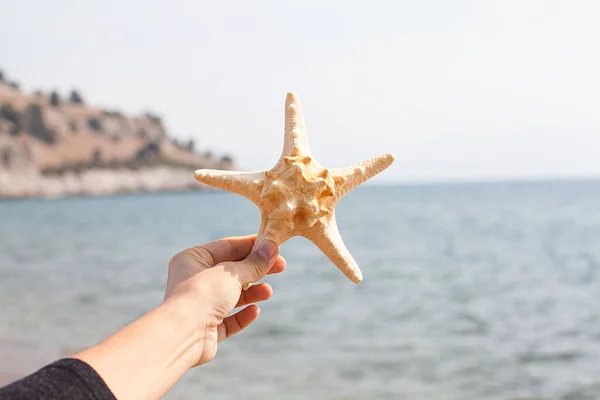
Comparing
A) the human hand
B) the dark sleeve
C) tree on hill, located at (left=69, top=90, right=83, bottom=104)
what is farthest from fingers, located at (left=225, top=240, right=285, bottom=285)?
tree on hill, located at (left=69, top=90, right=83, bottom=104)

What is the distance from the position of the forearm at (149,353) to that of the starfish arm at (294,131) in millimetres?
916

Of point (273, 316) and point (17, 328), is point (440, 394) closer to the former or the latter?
point (273, 316)

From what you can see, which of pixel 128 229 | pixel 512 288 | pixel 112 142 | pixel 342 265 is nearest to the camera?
pixel 342 265

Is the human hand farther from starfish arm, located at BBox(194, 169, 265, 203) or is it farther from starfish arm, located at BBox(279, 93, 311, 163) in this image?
starfish arm, located at BBox(279, 93, 311, 163)

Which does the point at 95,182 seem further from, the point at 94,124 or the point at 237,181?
the point at 237,181

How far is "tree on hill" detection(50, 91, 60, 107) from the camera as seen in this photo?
295 ft

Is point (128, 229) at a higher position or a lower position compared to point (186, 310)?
lower

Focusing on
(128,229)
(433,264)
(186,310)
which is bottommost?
(128,229)

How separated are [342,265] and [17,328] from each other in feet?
31.5

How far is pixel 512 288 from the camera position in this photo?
15.5 m

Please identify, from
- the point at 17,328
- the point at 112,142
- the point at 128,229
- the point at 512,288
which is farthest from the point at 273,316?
the point at 112,142

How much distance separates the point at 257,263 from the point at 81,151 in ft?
304

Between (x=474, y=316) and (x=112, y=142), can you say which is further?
(x=112, y=142)

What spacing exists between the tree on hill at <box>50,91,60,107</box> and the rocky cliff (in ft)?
0.49
